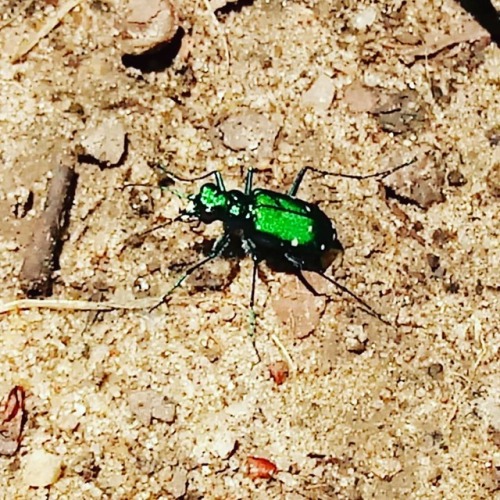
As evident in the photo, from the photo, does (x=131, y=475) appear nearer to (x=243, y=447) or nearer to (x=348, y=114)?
(x=243, y=447)

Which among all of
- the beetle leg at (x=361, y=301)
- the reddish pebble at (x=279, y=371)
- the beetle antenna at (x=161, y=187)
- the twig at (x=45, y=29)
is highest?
the twig at (x=45, y=29)

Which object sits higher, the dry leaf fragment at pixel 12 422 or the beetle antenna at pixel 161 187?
the beetle antenna at pixel 161 187

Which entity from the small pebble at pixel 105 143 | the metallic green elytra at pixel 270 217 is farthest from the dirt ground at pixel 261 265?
the metallic green elytra at pixel 270 217

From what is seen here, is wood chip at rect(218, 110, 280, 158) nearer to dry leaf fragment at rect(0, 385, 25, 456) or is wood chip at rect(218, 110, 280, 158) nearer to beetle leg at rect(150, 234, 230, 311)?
beetle leg at rect(150, 234, 230, 311)

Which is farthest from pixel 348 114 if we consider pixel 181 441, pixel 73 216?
pixel 181 441

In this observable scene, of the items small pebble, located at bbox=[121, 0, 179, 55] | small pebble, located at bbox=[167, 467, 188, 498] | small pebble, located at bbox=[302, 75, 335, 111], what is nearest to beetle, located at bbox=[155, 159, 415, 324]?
small pebble, located at bbox=[302, 75, 335, 111]

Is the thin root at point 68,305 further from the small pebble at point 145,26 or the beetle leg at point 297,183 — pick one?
the small pebble at point 145,26

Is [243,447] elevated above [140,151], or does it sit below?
below

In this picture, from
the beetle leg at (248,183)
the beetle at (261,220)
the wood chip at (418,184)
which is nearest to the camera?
the beetle at (261,220)
